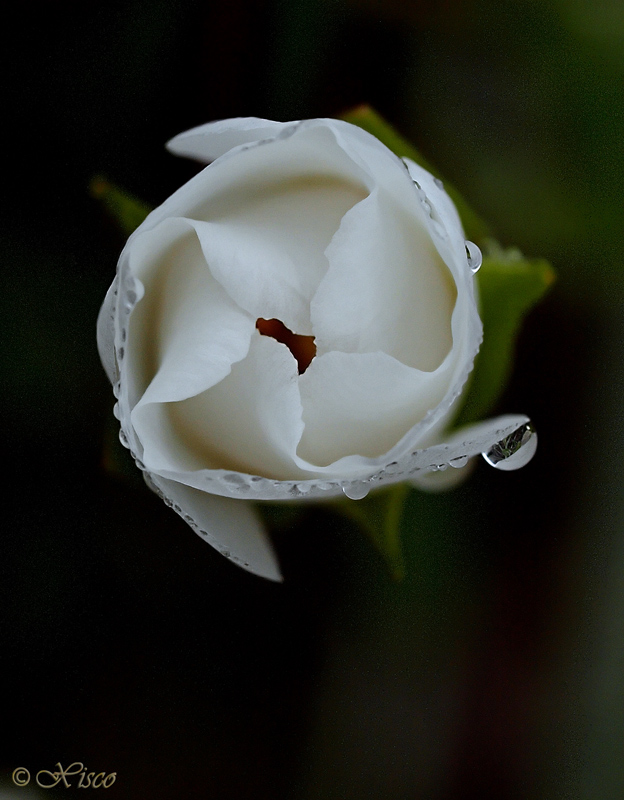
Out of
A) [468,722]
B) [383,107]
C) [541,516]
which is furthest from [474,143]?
[468,722]

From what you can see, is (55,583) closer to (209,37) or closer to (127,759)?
(127,759)

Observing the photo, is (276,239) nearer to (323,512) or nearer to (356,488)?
(356,488)

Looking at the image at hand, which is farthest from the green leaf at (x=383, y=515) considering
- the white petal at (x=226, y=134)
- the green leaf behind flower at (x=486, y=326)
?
the white petal at (x=226, y=134)

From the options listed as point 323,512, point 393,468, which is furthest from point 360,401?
point 323,512

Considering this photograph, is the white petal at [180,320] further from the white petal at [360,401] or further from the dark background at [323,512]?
the dark background at [323,512]

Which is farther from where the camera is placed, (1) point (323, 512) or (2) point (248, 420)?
(1) point (323, 512)
